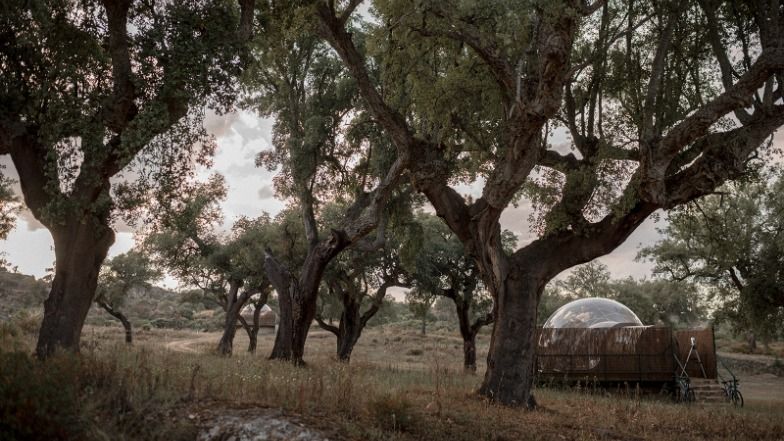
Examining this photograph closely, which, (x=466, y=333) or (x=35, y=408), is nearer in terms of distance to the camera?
(x=35, y=408)

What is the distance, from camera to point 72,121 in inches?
405

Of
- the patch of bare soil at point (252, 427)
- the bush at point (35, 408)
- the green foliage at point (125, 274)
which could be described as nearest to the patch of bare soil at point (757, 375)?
the patch of bare soil at point (252, 427)

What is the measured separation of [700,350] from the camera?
80.4ft

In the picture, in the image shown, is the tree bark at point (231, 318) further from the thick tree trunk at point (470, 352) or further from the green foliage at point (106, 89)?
the green foliage at point (106, 89)

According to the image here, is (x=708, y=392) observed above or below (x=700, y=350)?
below

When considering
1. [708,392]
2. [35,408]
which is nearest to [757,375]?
[708,392]

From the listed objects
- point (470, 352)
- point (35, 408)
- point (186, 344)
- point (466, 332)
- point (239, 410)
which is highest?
point (466, 332)

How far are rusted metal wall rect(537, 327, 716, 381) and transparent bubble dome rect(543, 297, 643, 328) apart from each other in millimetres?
2771

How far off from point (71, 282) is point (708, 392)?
78.8 ft

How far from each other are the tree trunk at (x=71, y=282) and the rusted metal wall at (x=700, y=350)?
77.8 feet

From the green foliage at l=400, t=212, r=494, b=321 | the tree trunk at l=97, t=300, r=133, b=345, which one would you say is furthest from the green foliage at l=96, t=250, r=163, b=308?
the green foliage at l=400, t=212, r=494, b=321

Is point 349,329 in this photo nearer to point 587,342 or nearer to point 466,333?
point 466,333

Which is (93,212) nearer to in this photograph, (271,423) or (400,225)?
(271,423)

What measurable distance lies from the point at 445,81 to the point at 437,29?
1.88 m
